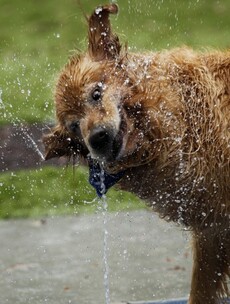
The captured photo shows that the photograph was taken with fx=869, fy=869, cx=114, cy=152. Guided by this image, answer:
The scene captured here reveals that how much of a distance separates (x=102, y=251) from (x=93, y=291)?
64cm

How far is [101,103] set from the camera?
450 centimetres

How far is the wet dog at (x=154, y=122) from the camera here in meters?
4.55

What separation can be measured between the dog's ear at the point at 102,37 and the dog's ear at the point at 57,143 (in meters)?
0.48

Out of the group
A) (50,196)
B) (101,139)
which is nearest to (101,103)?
(101,139)

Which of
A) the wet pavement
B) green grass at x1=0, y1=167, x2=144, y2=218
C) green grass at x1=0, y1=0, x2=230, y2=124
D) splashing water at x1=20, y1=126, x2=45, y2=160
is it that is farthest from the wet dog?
green grass at x1=0, y1=0, x2=230, y2=124

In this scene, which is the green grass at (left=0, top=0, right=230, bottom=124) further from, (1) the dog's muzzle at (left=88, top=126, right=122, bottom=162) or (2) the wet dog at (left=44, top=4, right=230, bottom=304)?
(1) the dog's muzzle at (left=88, top=126, right=122, bottom=162)

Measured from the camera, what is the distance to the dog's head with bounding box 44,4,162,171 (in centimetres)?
446

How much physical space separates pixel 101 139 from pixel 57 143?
0.57m

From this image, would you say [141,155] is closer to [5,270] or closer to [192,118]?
[192,118]

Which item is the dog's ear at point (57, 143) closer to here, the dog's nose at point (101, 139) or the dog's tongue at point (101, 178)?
the dog's tongue at point (101, 178)

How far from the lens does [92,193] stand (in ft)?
25.8

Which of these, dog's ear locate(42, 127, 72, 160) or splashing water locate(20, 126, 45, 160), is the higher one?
dog's ear locate(42, 127, 72, 160)

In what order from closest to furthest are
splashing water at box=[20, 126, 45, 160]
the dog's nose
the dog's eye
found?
the dog's nose
the dog's eye
splashing water at box=[20, 126, 45, 160]

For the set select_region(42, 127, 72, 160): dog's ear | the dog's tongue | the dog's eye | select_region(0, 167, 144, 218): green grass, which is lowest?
select_region(0, 167, 144, 218): green grass
